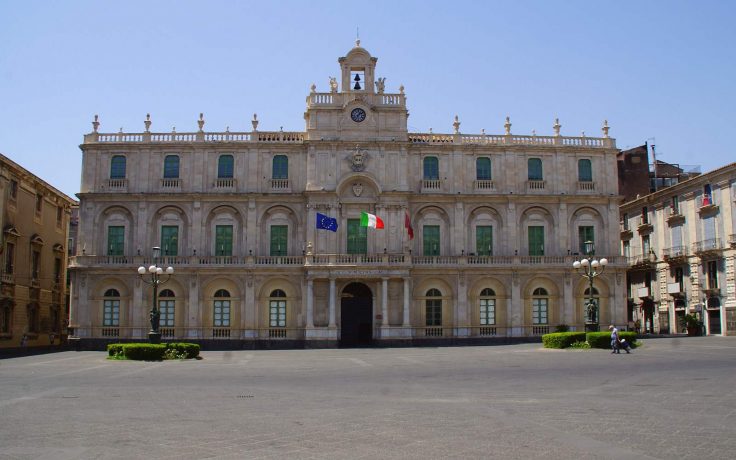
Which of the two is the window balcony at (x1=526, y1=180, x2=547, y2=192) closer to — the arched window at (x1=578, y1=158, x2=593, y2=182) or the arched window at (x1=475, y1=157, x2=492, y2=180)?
the arched window at (x1=475, y1=157, x2=492, y2=180)

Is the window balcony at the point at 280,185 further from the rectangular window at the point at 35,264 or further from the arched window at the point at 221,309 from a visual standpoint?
the rectangular window at the point at 35,264

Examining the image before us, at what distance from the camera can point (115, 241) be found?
57.1 m

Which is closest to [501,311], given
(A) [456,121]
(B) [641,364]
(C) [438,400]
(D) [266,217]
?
(A) [456,121]

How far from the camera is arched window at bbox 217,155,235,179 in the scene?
57.6 m

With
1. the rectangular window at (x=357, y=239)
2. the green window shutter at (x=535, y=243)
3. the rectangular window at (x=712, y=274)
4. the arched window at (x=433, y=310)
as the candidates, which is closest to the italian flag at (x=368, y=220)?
the rectangular window at (x=357, y=239)

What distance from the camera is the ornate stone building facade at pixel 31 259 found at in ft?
176

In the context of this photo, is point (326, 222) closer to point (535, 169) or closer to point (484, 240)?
point (484, 240)

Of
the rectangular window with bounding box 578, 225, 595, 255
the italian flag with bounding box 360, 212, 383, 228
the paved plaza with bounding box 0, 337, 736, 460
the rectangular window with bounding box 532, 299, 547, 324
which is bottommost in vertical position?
the paved plaza with bounding box 0, 337, 736, 460

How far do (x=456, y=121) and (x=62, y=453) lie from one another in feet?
163

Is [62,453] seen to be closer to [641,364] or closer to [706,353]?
[641,364]

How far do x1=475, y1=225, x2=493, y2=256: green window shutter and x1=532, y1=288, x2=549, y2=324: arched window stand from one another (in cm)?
472

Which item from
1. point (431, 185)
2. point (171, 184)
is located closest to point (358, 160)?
point (431, 185)

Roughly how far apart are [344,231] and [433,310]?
9.05 meters

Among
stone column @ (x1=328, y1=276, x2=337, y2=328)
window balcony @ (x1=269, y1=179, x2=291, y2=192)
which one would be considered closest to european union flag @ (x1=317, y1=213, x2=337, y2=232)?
stone column @ (x1=328, y1=276, x2=337, y2=328)
